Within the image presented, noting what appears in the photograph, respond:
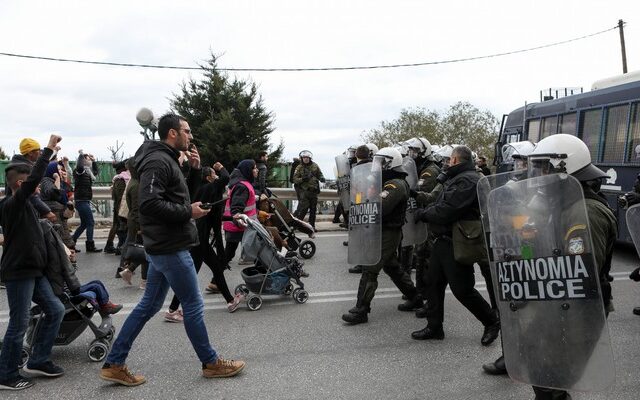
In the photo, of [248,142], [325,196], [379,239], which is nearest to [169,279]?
[379,239]

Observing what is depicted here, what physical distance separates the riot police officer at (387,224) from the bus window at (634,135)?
5.21 metres

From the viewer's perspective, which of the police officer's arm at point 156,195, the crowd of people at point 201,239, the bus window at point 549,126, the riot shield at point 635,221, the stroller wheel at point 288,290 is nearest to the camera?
the crowd of people at point 201,239

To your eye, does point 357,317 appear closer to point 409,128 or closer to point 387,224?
point 387,224

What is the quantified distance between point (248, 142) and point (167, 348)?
16794 mm

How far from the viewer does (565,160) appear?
325 centimetres

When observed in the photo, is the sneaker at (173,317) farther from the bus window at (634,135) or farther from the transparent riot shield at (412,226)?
the bus window at (634,135)

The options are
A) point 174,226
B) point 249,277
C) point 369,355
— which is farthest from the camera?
point 249,277

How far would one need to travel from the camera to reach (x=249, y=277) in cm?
636

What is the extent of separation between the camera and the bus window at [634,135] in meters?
9.03

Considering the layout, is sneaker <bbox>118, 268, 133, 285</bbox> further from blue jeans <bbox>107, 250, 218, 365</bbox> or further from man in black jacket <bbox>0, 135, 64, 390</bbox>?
blue jeans <bbox>107, 250, 218, 365</bbox>

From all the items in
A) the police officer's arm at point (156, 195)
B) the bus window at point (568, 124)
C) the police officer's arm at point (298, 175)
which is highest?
the bus window at point (568, 124)

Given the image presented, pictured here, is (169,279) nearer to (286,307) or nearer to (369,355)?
(369,355)

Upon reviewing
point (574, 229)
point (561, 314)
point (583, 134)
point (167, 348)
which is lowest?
point (167, 348)

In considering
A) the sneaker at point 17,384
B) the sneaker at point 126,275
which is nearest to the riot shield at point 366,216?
the sneaker at point 17,384
